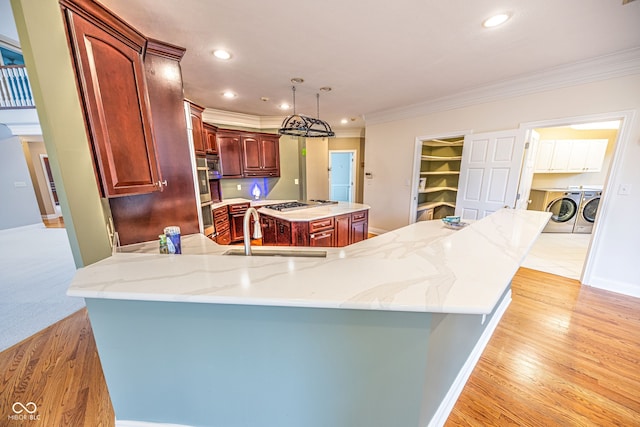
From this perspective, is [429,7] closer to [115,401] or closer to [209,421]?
[209,421]

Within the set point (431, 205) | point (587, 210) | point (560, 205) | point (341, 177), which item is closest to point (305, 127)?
point (431, 205)

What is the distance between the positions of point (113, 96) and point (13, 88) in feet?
20.2

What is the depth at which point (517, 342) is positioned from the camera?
5.89ft

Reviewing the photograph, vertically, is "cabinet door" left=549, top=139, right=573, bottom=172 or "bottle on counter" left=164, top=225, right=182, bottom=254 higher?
"cabinet door" left=549, top=139, right=573, bottom=172

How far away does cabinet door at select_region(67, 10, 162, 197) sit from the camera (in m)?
1.12

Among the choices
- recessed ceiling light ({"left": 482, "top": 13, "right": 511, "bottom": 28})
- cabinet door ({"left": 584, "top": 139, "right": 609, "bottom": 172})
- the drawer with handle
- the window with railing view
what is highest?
the window with railing view

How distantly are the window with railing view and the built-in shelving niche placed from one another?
27.5ft

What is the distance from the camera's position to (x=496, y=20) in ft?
→ 5.53

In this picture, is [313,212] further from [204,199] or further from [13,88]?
[13,88]

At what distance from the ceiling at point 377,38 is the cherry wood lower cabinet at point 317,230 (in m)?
1.82

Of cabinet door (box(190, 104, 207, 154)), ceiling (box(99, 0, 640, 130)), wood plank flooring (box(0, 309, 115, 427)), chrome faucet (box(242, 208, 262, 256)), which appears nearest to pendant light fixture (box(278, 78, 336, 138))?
ceiling (box(99, 0, 640, 130))

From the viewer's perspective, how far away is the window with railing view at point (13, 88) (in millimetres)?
4285

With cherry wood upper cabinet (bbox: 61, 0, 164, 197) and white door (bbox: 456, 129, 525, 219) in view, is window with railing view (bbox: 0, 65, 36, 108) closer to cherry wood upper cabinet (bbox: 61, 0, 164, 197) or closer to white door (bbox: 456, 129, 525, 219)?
cherry wood upper cabinet (bbox: 61, 0, 164, 197)

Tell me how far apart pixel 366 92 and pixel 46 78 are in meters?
3.21
